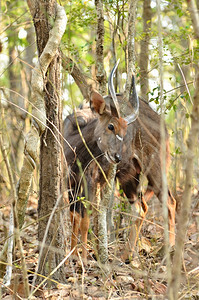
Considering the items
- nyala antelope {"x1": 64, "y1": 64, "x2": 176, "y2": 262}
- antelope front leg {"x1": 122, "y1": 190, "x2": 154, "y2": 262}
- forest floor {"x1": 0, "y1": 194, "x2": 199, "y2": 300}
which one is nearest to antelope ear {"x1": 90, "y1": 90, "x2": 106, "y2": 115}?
nyala antelope {"x1": 64, "y1": 64, "x2": 176, "y2": 262}

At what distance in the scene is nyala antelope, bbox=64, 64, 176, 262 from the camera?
5.49 metres

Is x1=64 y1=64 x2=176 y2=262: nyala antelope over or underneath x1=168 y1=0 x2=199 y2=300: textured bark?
underneath

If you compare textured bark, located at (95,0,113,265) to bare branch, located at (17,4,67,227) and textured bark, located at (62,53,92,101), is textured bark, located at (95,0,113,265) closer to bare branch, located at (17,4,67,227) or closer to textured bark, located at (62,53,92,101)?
textured bark, located at (62,53,92,101)

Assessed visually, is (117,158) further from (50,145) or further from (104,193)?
(50,145)

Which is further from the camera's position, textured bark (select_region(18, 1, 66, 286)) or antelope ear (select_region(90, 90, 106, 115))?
antelope ear (select_region(90, 90, 106, 115))

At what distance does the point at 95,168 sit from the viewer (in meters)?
5.98

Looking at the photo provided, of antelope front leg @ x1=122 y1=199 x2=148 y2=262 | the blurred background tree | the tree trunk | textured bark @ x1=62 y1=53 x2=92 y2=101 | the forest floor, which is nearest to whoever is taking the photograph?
the forest floor

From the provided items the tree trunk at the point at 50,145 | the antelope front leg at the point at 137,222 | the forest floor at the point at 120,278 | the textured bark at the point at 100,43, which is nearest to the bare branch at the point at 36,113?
the tree trunk at the point at 50,145

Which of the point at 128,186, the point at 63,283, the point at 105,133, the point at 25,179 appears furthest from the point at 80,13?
the point at 63,283

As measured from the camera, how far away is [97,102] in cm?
556

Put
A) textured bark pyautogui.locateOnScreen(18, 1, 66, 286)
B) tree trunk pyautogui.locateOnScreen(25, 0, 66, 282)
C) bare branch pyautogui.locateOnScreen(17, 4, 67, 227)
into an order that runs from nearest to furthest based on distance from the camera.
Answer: bare branch pyautogui.locateOnScreen(17, 4, 67, 227)
textured bark pyautogui.locateOnScreen(18, 1, 66, 286)
tree trunk pyautogui.locateOnScreen(25, 0, 66, 282)

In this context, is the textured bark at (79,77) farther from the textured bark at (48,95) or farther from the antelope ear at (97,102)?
the textured bark at (48,95)

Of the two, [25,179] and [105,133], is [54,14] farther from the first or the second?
[105,133]

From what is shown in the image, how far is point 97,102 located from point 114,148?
670 mm
